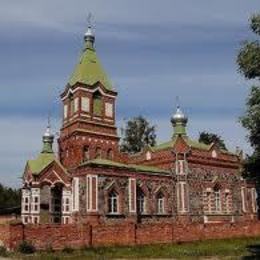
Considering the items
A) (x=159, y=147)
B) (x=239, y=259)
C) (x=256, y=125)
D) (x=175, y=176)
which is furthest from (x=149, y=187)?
(x=256, y=125)

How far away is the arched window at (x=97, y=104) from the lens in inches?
1624

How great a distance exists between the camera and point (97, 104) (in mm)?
41500

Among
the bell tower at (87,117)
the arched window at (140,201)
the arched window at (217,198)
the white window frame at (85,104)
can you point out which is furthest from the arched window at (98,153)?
the arched window at (217,198)

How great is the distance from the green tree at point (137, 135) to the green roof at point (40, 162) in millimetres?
22208

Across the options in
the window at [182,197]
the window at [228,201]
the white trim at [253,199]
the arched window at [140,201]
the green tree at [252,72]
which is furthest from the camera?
the white trim at [253,199]

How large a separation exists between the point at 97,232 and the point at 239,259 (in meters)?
8.06

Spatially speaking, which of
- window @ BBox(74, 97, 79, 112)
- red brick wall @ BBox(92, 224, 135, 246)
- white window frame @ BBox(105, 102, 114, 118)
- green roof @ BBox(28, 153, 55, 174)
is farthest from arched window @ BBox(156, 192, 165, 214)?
red brick wall @ BBox(92, 224, 135, 246)

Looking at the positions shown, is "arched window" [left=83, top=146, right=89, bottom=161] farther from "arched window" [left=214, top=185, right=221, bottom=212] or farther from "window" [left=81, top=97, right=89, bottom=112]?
"arched window" [left=214, top=185, right=221, bottom=212]

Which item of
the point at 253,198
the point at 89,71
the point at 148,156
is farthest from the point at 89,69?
the point at 253,198

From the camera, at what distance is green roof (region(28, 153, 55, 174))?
37531 mm

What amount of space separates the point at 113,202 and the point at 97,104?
31.5ft

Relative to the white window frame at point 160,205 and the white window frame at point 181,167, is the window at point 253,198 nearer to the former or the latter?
the white window frame at point 181,167

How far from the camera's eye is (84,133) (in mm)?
39812

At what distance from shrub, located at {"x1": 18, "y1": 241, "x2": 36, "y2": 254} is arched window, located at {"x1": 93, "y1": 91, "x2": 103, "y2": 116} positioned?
18349 millimetres
